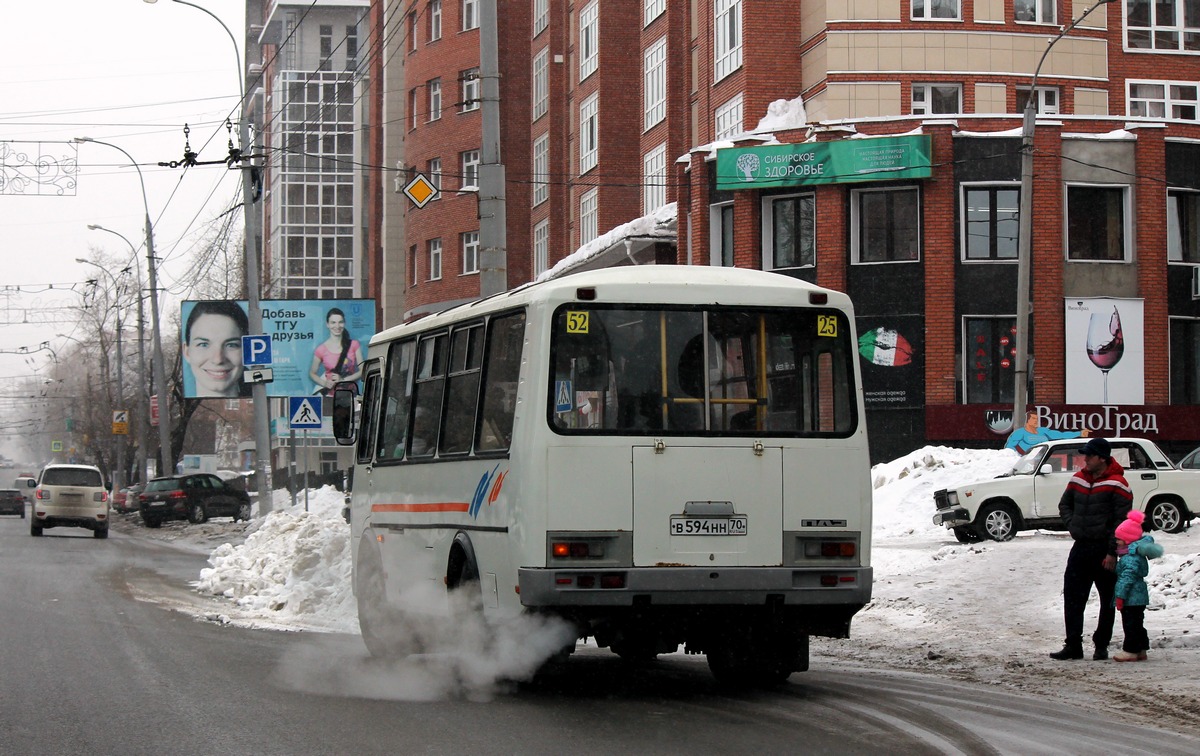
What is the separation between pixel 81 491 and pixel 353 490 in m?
27.4

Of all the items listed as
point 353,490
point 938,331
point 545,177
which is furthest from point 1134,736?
point 545,177

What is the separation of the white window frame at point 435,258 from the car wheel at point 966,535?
122 feet

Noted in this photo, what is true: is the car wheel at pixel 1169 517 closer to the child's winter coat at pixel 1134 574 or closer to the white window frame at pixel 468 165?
the child's winter coat at pixel 1134 574

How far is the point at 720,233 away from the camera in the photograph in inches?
1499

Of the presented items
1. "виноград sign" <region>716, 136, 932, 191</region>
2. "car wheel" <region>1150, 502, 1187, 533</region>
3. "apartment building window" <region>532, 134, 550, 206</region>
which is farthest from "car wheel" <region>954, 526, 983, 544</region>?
"apartment building window" <region>532, 134, 550, 206</region>

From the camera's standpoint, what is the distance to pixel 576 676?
37.3 feet

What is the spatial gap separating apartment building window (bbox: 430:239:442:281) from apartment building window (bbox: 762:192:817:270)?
23.3 meters

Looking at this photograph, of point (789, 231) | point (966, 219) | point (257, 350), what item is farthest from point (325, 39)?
point (257, 350)

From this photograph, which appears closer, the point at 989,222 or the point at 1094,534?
the point at 1094,534

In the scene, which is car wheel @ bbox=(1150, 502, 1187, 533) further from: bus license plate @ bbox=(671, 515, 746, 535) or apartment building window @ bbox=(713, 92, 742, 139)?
apartment building window @ bbox=(713, 92, 742, 139)

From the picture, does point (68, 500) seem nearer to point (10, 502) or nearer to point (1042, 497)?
point (1042, 497)

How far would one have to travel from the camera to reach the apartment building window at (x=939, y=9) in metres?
38.6

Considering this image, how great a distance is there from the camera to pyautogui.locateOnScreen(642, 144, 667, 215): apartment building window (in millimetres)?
45344

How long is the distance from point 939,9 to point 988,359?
9122mm
